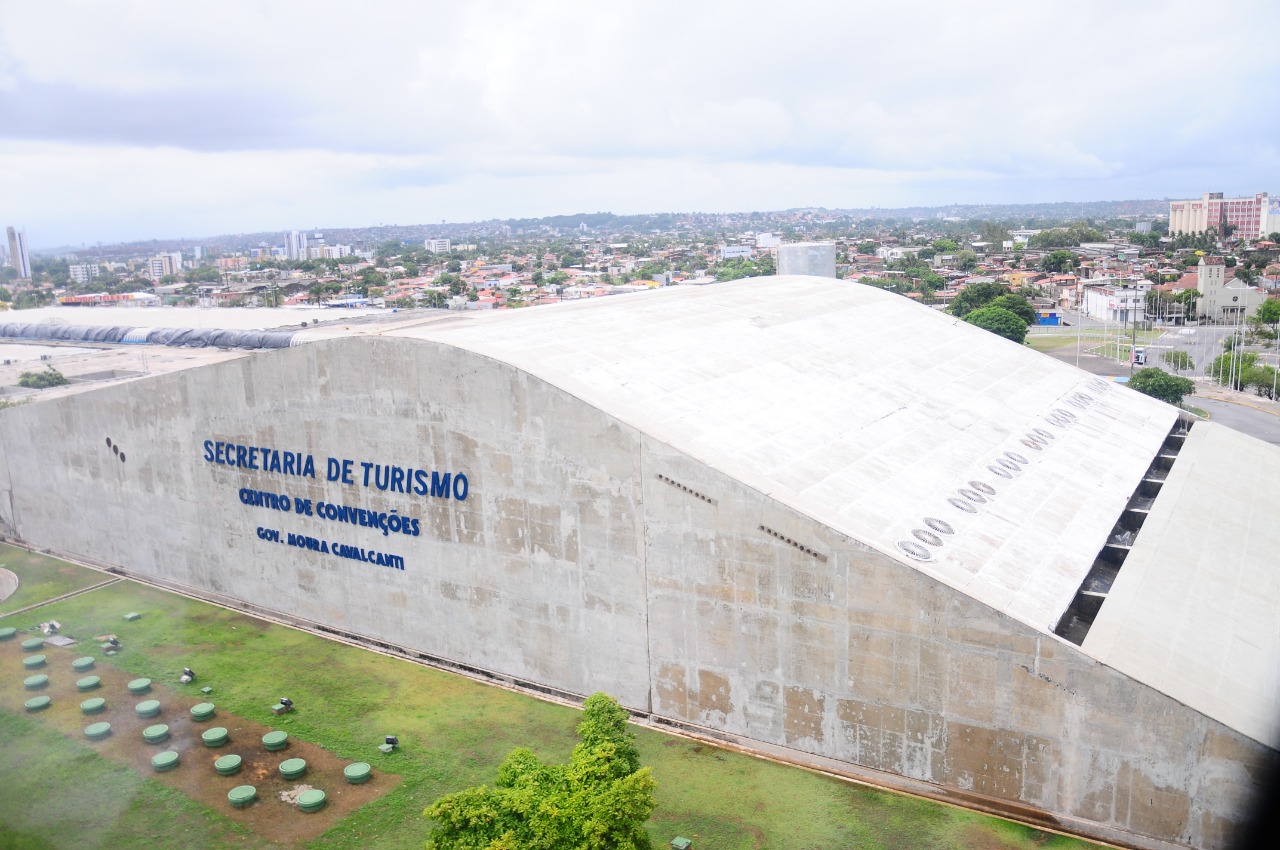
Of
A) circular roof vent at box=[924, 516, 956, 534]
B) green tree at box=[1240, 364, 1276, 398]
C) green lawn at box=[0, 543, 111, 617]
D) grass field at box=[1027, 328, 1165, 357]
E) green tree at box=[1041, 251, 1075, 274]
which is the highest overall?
green tree at box=[1041, 251, 1075, 274]

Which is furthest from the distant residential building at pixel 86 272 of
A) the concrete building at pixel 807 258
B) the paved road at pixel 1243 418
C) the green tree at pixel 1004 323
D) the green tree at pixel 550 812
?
the paved road at pixel 1243 418

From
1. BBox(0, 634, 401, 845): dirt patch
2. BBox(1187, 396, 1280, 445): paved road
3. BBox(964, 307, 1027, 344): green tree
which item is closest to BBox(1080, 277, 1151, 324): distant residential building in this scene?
BBox(964, 307, 1027, 344): green tree

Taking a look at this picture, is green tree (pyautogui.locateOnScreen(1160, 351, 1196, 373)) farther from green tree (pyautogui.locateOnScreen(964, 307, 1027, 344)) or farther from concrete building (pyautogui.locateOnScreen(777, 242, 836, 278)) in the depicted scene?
concrete building (pyautogui.locateOnScreen(777, 242, 836, 278))

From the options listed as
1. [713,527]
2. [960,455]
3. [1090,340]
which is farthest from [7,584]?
[1090,340]

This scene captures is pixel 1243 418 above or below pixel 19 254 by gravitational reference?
below

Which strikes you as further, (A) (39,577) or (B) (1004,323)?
(B) (1004,323)

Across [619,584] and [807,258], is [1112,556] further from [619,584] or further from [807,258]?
[807,258]

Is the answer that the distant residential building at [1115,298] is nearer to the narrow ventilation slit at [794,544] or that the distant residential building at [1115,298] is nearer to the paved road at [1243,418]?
the paved road at [1243,418]
